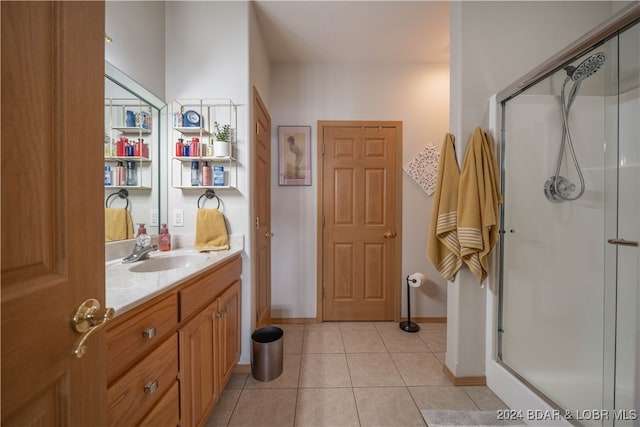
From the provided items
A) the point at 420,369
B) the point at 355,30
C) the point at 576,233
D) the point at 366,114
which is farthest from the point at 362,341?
the point at 355,30

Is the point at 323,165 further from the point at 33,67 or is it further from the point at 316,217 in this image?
the point at 33,67

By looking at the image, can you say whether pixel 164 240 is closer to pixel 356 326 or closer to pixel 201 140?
pixel 201 140

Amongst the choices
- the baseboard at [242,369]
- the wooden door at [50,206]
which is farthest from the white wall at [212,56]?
the wooden door at [50,206]

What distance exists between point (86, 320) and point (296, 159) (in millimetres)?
2231

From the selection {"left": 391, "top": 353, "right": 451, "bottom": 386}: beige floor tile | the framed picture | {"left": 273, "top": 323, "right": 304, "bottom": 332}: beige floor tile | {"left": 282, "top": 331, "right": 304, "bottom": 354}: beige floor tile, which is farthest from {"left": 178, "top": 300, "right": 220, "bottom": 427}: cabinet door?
the framed picture

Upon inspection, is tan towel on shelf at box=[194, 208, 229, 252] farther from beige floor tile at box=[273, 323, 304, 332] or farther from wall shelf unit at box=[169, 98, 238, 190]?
beige floor tile at box=[273, 323, 304, 332]

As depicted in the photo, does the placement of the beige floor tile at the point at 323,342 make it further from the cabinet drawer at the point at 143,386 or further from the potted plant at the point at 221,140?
the potted plant at the point at 221,140

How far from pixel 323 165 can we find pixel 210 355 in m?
1.91

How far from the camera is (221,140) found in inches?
66.5

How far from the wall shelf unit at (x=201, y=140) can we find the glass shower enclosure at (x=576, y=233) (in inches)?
73.3

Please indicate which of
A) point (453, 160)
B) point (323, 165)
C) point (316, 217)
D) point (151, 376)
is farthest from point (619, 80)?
point (151, 376)

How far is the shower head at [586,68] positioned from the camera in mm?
1205

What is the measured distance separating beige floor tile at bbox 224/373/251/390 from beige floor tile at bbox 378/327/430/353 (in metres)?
1.19

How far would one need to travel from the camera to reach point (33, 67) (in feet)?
1.29
